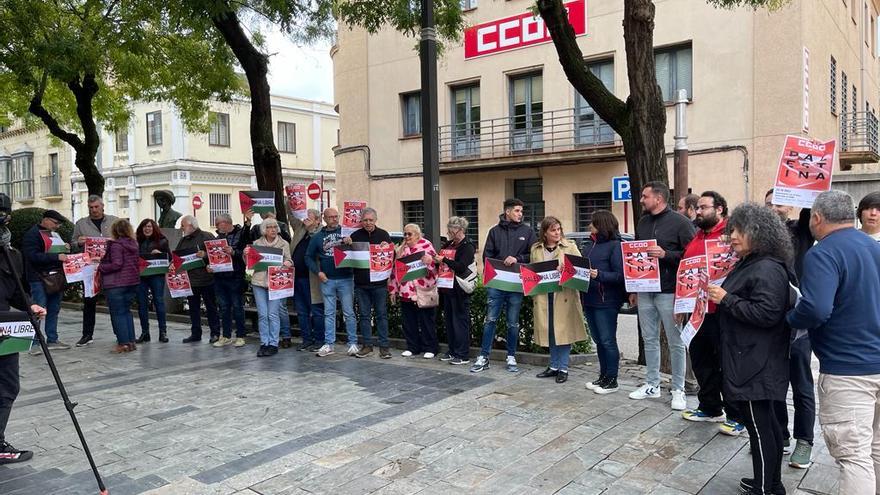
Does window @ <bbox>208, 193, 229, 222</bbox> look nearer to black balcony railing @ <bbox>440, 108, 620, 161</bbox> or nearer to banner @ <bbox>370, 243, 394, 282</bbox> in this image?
black balcony railing @ <bbox>440, 108, 620, 161</bbox>

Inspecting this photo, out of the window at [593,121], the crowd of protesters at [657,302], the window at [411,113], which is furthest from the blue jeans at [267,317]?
the window at [411,113]

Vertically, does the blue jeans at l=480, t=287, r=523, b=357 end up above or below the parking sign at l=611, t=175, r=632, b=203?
below

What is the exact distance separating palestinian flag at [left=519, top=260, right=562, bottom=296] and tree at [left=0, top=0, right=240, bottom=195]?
23.3ft

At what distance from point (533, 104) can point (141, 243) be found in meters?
13.6

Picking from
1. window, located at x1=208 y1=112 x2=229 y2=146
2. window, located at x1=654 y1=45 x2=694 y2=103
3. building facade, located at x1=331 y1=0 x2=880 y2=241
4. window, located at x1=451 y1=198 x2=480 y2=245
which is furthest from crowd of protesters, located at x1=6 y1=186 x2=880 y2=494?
window, located at x1=208 y1=112 x2=229 y2=146

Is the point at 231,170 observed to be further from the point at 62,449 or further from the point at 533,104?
the point at 62,449

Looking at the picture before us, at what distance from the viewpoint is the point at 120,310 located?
30.5 feet

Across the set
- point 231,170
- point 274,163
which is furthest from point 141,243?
point 231,170

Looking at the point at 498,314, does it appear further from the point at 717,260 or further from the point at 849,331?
the point at 849,331

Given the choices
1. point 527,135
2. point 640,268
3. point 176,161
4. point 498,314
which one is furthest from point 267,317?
point 176,161

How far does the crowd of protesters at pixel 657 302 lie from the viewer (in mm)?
3578

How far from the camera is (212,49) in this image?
14055 millimetres

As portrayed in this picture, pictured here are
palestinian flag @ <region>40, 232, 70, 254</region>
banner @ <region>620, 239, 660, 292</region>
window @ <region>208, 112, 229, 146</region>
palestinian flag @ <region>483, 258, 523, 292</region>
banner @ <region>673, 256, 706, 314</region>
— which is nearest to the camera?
banner @ <region>673, 256, 706, 314</region>

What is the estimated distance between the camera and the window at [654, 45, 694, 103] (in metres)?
17.6
